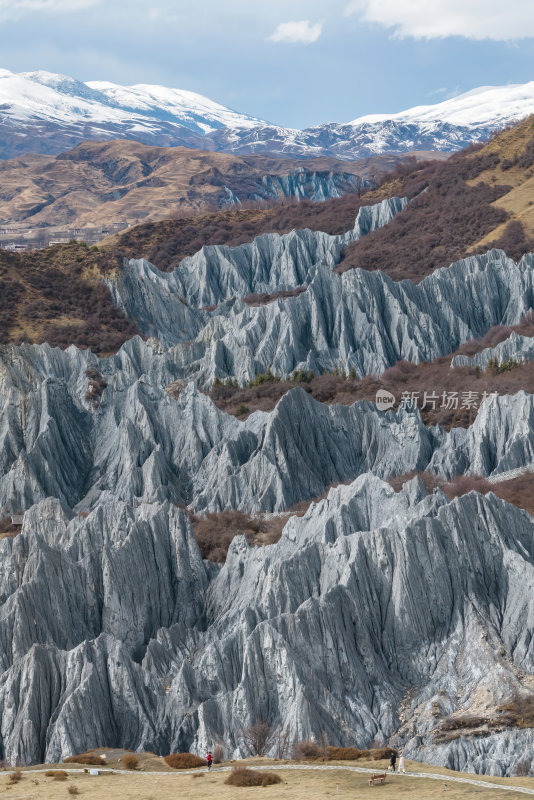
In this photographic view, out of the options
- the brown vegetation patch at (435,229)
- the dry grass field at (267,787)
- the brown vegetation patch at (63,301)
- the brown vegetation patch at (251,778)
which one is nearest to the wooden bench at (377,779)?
the dry grass field at (267,787)

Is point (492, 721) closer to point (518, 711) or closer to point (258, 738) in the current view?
point (518, 711)

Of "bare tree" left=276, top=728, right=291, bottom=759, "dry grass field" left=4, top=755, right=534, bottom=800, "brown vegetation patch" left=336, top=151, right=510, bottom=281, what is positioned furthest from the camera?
"brown vegetation patch" left=336, top=151, right=510, bottom=281

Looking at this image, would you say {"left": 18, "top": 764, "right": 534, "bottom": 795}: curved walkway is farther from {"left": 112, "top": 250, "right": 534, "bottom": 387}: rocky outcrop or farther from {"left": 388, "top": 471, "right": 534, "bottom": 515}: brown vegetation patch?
{"left": 112, "top": 250, "right": 534, "bottom": 387}: rocky outcrop

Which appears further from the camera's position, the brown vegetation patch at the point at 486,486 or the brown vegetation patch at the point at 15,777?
the brown vegetation patch at the point at 486,486

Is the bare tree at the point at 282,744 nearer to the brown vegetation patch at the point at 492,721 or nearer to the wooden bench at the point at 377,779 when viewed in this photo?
the brown vegetation patch at the point at 492,721

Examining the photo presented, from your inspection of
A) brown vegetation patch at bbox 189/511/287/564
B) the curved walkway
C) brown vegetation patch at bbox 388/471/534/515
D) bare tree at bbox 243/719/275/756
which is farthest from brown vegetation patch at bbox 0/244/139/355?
the curved walkway

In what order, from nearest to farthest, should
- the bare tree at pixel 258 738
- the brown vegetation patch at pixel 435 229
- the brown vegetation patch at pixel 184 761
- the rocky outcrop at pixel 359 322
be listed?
the brown vegetation patch at pixel 184 761 < the bare tree at pixel 258 738 < the rocky outcrop at pixel 359 322 < the brown vegetation patch at pixel 435 229

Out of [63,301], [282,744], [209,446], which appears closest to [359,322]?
[209,446]

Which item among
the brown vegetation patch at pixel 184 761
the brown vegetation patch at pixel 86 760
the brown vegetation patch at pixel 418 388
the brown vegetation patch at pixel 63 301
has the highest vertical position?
the brown vegetation patch at pixel 63 301
